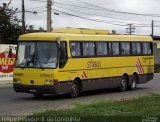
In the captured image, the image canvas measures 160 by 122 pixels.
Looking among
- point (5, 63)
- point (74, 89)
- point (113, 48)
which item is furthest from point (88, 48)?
point (5, 63)

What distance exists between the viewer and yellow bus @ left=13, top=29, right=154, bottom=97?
20953 mm

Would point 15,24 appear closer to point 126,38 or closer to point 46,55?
point 126,38

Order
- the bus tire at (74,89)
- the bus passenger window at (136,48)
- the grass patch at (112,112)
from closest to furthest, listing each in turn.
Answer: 1. the grass patch at (112,112)
2. the bus tire at (74,89)
3. the bus passenger window at (136,48)

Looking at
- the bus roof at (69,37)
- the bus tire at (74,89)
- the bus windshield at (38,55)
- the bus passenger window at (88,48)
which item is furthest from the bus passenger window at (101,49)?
the bus windshield at (38,55)

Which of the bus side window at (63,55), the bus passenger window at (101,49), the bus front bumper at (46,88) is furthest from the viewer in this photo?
the bus passenger window at (101,49)

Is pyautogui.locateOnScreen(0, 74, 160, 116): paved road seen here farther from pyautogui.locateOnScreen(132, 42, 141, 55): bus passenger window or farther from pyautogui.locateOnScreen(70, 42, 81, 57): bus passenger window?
pyautogui.locateOnScreen(132, 42, 141, 55): bus passenger window

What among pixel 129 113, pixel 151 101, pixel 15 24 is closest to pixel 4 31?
pixel 15 24

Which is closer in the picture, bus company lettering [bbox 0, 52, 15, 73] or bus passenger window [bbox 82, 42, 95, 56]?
bus passenger window [bbox 82, 42, 95, 56]

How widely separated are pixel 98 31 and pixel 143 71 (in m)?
4.19

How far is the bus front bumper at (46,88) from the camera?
20703 millimetres

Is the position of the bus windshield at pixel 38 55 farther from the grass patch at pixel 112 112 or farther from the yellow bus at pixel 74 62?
the grass patch at pixel 112 112

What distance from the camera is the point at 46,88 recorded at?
816 inches

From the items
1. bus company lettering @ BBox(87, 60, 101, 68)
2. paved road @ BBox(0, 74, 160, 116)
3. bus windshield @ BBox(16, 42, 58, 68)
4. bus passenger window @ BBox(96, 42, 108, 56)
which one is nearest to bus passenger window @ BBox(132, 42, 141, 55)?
bus passenger window @ BBox(96, 42, 108, 56)

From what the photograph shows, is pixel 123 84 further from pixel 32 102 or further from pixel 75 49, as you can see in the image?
pixel 32 102
